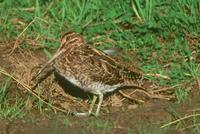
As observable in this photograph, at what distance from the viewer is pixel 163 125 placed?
678cm

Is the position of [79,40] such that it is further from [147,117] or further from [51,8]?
[51,8]

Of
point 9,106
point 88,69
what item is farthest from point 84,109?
point 9,106

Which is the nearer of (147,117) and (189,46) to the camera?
(147,117)

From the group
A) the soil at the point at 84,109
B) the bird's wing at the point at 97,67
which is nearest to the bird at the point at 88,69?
the bird's wing at the point at 97,67

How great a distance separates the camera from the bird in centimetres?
710

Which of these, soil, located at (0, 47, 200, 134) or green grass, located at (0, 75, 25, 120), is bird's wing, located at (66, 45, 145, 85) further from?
green grass, located at (0, 75, 25, 120)

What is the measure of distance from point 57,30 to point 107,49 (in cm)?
65

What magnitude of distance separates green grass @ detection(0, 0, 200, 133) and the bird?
20.0 inches

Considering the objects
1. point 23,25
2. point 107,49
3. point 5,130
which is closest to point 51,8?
point 23,25

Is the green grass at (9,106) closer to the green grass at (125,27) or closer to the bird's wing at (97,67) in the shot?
the bird's wing at (97,67)

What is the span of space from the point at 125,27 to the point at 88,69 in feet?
4.49

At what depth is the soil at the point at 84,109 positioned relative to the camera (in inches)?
267

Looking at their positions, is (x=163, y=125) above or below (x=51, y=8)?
below

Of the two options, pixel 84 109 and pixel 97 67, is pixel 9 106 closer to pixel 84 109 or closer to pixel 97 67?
pixel 84 109
